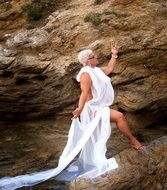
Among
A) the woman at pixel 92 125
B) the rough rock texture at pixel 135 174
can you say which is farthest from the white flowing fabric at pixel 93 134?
the rough rock texture at pixel 135 174

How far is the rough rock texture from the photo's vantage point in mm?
7738

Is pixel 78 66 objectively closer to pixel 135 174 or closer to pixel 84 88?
pixel 84 88

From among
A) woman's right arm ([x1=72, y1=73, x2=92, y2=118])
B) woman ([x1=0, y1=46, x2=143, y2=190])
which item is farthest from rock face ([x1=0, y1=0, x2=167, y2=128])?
woman's right arm ([x1=72, y1=73, x2=92, y2=118])

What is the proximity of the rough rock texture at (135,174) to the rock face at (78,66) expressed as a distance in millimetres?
1958

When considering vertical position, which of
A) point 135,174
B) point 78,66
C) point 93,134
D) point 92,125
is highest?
point 78,66

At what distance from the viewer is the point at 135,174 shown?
7.93m

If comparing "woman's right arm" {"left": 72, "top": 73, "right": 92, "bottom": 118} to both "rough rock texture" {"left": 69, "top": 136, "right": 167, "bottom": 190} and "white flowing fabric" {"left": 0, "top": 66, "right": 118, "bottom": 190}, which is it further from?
"rough rock texture" {"left": 69, "top": 136, "right": 167, "bottom": 190}

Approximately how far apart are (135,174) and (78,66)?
3483 millimetres

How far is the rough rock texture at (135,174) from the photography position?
7.74 metres

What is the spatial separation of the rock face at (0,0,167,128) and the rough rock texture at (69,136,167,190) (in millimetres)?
1958

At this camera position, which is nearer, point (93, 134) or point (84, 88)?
point (84, 88)

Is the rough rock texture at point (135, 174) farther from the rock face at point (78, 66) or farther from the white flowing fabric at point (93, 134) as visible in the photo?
the rock face at point (78, 66)

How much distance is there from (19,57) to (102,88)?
3.44 metres

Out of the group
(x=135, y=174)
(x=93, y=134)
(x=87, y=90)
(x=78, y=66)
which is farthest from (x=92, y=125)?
(x=78, y=66)
